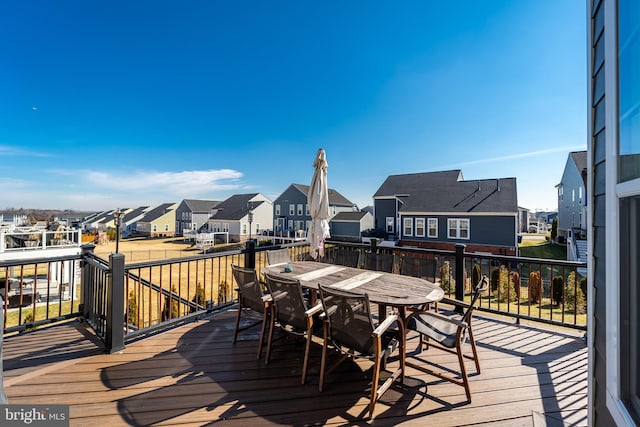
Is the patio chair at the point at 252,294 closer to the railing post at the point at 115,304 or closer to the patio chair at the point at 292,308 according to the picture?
the patio chair at the point at 292,308

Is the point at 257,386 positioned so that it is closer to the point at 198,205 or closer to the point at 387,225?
the point at 387,225

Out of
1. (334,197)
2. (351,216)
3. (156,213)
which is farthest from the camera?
(156,213)

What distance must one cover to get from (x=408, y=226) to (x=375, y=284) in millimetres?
16756

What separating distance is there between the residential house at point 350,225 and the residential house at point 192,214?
2356cm

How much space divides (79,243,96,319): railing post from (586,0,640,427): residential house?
5.00 meters

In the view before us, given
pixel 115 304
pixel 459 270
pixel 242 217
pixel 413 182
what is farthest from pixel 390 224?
pixel 115 304

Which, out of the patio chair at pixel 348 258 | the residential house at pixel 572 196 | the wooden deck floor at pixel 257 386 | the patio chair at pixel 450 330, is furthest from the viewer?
the residential house at pixel 572 196

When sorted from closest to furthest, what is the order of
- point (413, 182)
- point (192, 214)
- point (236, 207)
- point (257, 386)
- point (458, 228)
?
point (257, 386) < point (458, 228) < point (413, 182) < point (236, 207) < point (192, 214)

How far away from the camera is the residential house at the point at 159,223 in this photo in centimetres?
4084

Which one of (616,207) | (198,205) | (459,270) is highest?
(198,205)

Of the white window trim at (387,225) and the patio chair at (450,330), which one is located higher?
the white window trim at (387,225)

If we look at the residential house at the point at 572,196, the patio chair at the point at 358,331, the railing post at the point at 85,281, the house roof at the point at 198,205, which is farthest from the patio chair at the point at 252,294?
the house roof at the point at 198,205

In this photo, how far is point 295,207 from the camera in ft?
97.0

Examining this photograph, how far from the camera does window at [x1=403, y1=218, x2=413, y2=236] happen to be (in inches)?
736
